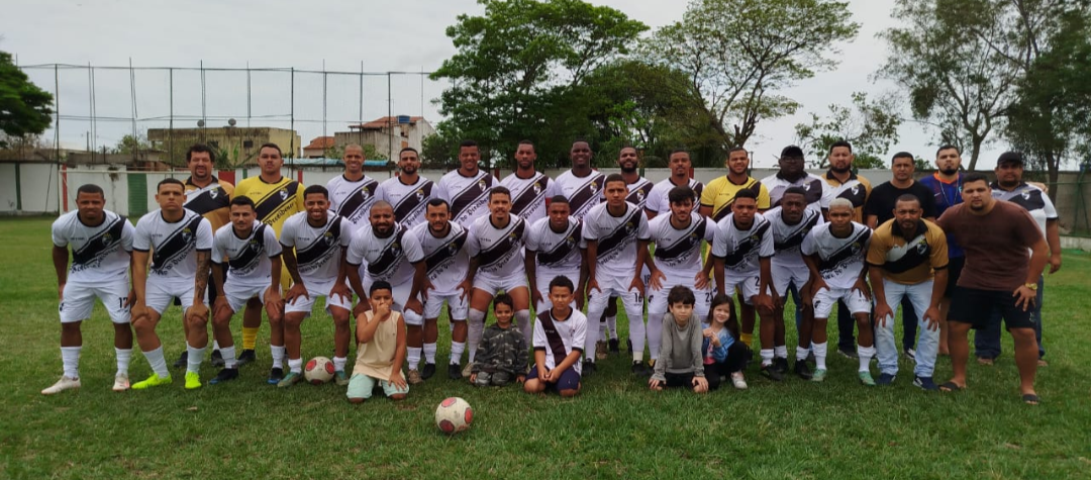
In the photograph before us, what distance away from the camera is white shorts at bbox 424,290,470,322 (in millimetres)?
6199

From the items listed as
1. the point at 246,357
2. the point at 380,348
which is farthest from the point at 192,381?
the point at 380,348

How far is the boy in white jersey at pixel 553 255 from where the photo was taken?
619cm

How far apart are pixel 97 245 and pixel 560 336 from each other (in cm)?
407

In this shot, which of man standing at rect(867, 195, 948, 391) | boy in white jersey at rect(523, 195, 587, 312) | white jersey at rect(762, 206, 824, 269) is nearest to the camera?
man standing at rect(867, 195, 948, 391)

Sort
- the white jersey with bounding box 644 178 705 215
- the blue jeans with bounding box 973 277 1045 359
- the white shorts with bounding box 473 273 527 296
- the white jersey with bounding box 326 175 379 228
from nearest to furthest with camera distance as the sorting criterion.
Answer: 1. the white shorts with bounding box 473 273 527 296
2. the blue jeans with bounding box 973 277 1045 359
3. the white jersey with bounding box 326 175 379 228
4. the white jersey with bounding box 644 178 705 215

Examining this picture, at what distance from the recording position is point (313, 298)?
6102mm

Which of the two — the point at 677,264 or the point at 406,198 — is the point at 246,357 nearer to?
the point at 406,198

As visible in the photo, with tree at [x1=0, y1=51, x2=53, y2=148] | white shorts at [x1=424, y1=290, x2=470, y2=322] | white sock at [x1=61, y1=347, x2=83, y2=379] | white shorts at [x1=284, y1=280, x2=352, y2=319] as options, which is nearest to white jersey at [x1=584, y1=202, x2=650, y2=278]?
white shorts at [x1=424, y1=290, x2=470, y2=322]

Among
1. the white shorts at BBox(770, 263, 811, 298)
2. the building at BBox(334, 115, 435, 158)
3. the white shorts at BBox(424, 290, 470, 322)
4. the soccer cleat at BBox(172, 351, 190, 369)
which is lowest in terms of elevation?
the soccer cleat at BBox(172, 351, 190, 369)

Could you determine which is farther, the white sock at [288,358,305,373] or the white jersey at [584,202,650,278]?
the white jersey at [584,202,650,278]

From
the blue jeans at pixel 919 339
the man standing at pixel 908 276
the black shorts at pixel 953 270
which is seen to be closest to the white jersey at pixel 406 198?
the man standing at pixel 908 276

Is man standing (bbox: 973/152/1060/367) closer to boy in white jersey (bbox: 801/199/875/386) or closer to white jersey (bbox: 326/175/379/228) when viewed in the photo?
boy in white jersey (bbox: 801/199/875/386)

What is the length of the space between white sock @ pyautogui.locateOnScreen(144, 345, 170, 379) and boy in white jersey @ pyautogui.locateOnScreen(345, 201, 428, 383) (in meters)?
1.71

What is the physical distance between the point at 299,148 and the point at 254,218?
81.2ft
